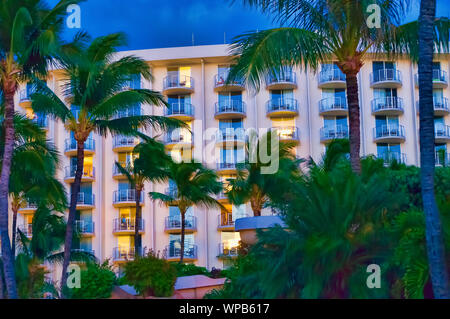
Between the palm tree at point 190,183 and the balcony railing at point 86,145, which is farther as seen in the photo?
the balcony railing at point 86,145

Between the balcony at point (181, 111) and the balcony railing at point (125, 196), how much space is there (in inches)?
247

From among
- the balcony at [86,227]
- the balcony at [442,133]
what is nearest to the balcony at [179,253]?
the balcony at [86,227]

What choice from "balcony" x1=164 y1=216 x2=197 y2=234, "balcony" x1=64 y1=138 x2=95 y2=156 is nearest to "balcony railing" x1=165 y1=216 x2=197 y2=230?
"balcony" x1=164 y1=216 x2=197 y2=234

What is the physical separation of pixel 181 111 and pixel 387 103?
15206mm

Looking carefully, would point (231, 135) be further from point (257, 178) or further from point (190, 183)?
point (257, 178)

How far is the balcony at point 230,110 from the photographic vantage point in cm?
4628

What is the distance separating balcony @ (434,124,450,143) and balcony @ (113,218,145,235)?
22.3m

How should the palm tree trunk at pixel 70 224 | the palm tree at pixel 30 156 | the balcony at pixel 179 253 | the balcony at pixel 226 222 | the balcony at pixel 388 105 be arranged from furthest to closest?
1. the balcony at pixel 388 105
2. the balcony at pixel 226 222
3. the balcony at pixel 179 253
4. the palm tree at pixel 30 156
5. the palm tree trunk at pixel 70 224

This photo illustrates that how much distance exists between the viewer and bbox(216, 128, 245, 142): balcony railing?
4580cm

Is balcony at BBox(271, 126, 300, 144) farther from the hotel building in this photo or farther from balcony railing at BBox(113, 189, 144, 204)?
balcony railing at BBox(113, 189, 144, 204)

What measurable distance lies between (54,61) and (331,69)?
98.9ft

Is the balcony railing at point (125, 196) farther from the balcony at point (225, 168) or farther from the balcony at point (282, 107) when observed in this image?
the balcony at point (282, 107)
